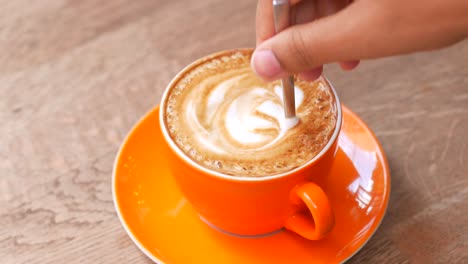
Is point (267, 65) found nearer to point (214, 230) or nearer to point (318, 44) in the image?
point (318, 44)

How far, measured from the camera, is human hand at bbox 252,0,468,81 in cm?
60

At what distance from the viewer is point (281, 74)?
0.69 meters

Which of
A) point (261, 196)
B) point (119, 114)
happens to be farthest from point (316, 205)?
point (119, 114)

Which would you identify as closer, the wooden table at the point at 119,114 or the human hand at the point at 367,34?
the human hand at the point at 367,34

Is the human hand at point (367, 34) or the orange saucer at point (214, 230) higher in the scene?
the human hand at point (367, 34)

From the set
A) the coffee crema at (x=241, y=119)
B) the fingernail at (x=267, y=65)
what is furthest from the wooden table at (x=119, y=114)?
the fingernail at (x=267, y=65)

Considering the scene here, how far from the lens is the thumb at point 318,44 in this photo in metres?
0.62

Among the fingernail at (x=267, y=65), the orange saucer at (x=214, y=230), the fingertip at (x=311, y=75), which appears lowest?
the orange saucer at (x=214, y=230)

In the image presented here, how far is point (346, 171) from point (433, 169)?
0.16 meters

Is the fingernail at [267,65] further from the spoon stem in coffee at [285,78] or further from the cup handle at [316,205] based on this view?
the cup handle at [316,205]

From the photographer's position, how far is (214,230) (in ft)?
2.65

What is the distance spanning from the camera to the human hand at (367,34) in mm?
597

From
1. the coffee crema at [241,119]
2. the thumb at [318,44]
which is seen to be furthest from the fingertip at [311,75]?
the thumb at [318,44]

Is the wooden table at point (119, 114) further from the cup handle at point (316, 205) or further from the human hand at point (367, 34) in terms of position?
the human hand at point (367, 34)
